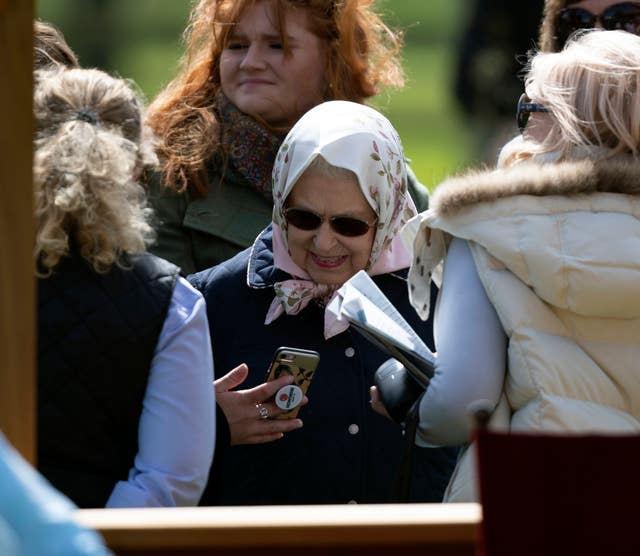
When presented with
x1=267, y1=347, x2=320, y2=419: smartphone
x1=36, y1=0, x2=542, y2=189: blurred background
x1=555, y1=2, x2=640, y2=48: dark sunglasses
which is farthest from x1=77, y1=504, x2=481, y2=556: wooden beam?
x1=36, y1=0, x2=542, y2=189: blurred background

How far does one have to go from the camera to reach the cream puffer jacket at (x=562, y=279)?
2113 mm

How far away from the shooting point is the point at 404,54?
49.0 feet

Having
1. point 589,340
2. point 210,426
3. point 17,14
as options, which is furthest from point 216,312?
point 17,14

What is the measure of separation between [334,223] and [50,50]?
102cm

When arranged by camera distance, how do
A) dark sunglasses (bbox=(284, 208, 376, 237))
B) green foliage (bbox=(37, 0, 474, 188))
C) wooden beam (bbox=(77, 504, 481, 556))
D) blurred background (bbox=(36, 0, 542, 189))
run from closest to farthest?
wooden beam (bbox=(77, 504, 481, 556)), dark sunglasses (bbox=(284, 208, 376, 237)), blurred background (bbox=(36, 0, 542, 189)), green foliage (bbox=(37, 0, 474, 188))

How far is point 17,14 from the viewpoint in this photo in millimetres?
1560

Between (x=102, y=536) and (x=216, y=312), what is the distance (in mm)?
1281

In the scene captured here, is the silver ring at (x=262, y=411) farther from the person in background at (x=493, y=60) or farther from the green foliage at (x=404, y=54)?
the green foliage at (x=404, y=54)

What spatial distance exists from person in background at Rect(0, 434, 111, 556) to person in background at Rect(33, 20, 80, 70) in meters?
2.17

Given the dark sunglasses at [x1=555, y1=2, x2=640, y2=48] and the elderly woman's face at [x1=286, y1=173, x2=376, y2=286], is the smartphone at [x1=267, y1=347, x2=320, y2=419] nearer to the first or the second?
the elderly woman's face at [x1=286, y1=173, x2=376, y2=286]

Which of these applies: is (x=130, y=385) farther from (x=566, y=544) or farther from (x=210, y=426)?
(x=566, y=544)

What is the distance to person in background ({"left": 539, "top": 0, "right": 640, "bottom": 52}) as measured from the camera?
133 inches

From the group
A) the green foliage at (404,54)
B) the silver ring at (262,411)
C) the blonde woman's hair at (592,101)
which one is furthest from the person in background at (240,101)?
the green foliage at (404,54)

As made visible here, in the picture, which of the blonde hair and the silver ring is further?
the blonde hair
